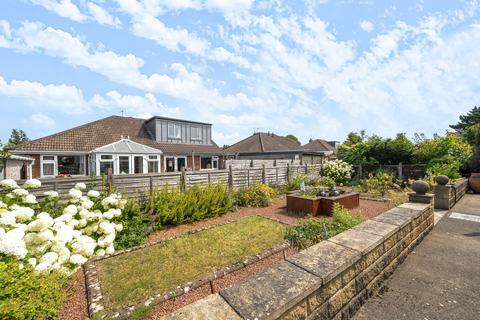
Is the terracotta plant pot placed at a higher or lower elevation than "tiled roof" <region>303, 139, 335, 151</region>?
lower

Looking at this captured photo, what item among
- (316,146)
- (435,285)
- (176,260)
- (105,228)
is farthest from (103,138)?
(316,146)

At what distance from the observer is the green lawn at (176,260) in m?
3.28

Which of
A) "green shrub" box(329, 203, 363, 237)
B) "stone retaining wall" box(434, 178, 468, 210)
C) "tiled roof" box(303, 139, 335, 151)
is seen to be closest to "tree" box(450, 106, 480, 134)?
"tiled roof" box(303, 139, 335, 151)

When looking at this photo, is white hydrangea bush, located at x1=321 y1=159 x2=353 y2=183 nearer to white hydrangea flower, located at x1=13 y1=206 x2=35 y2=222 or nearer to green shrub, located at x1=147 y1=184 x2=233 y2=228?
green shrub, located at x1=147 y1=184 x2=233 y2=228

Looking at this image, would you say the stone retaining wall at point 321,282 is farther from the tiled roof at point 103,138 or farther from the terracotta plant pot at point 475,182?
the tiled roof at point 103,138

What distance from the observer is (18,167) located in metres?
12.3

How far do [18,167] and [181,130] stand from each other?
12.6 metres

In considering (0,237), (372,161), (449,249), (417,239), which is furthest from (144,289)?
(372,161)

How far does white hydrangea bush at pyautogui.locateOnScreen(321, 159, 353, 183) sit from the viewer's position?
45.3ft

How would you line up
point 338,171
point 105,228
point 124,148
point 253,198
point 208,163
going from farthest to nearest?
→ point 208,163 < point 124,148 < point 338,171 < point 253,198 < point 105,228

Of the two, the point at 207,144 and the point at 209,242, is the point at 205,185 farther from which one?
the point at 207,144

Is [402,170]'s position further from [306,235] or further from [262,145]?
[262,145]

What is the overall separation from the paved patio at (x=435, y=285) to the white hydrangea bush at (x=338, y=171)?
957 cm

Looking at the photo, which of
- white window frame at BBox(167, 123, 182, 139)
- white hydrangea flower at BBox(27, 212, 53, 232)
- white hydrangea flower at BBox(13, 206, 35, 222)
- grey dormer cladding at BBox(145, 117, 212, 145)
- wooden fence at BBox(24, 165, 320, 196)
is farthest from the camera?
white window frame at BBox(167, 123, 182, 139)
